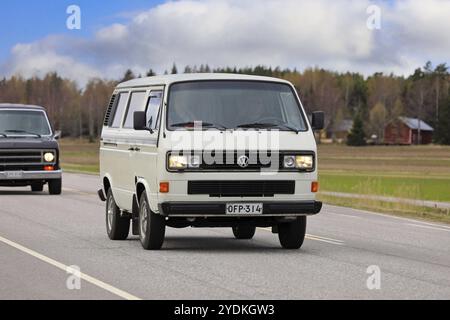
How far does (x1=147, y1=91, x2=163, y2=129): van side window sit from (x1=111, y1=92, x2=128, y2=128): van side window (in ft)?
4.00

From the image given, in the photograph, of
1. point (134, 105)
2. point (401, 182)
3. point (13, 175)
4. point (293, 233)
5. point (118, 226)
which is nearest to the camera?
point (293, 233)

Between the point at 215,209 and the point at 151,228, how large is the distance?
97cm

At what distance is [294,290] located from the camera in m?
10.4

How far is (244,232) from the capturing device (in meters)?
16.3

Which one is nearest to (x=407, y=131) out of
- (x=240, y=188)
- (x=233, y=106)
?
(x=233, y=106)

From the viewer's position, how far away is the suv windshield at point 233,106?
14102 millimetres

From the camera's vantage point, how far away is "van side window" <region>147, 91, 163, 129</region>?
14.4 m

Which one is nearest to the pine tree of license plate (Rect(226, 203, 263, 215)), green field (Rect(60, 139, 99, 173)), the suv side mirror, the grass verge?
green field (Rect(60, 139, 99, 173))

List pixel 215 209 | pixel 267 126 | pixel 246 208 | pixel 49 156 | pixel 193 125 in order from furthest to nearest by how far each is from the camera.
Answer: pixel 49 156 < pixel 267 126 < pixel 193 125 < pixel 246 208 < pixel 215 209

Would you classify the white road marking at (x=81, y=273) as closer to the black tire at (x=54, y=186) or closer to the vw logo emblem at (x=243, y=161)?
the vw logo emblem at (x=243, y=161)

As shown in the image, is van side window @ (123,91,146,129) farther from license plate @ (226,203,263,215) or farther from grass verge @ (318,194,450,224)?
grass verge @ (318,194,450,224)

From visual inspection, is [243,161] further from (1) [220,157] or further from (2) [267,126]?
(2) [267,126]
